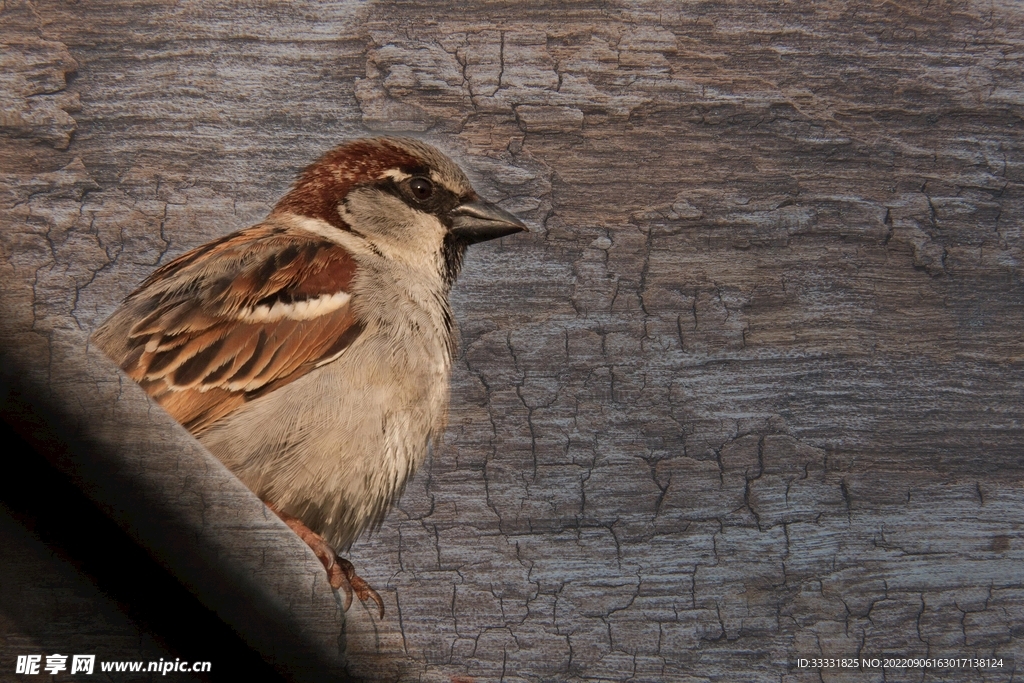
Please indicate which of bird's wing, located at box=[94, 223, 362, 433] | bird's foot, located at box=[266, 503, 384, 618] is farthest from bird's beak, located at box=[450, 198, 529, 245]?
bird's foot, located at box=[266, 503, 384, 618]

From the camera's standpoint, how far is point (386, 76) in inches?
44.3

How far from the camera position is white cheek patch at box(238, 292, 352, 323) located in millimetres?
1041

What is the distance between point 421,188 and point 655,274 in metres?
0.37

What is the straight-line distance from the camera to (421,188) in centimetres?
112

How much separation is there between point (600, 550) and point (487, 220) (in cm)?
50

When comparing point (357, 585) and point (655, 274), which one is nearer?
point (357, 585)

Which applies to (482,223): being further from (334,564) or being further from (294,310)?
(334,564)

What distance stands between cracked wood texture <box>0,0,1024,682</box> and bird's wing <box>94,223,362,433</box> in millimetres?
58

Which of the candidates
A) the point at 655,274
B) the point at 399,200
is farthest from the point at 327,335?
the point at 655,274

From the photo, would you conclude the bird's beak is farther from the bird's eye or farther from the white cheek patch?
the white cheek patch

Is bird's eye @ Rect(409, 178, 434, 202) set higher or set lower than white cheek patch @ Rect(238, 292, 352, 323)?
higher

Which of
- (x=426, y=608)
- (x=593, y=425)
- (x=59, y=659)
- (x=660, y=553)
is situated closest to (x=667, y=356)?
(x=593, y=425)

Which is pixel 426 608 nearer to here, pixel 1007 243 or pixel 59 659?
pixel 59 659

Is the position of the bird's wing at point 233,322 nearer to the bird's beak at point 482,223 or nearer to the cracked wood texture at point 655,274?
the cracked wood texture at point 655,274
